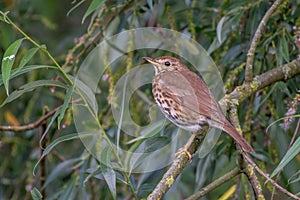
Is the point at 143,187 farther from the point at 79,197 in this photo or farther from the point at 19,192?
the point at 19,192

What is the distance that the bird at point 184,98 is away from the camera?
3.00 m

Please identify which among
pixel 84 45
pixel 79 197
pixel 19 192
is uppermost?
pixel 84 45

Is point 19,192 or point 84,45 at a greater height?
point 84,45

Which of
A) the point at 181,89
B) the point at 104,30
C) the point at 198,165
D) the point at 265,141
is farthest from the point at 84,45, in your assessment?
the point at 265,141

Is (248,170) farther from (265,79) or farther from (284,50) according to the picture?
(284,50)

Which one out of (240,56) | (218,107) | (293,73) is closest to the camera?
(218,107)

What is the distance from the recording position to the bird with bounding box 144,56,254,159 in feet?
9.84

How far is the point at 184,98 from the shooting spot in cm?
329

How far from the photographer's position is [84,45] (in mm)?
3609

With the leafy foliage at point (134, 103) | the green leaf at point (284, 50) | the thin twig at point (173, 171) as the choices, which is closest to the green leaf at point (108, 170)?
the leafy foliage at point (134, 103)

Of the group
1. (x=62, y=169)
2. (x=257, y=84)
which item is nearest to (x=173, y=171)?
(x=257, y=84)

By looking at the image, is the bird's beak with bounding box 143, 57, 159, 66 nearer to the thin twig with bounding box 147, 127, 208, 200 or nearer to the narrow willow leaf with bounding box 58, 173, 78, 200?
the thin twig with bounding box 147, 127, 208, 200

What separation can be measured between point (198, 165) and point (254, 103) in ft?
1.49

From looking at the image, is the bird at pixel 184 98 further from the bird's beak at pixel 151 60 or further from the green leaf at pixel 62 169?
the green leaf at pixel 62 169
